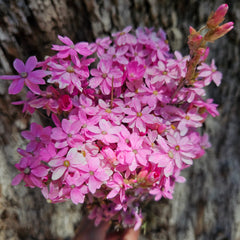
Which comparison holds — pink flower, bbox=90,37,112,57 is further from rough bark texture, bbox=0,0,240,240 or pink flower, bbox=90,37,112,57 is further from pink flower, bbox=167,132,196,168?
pink flower, bbox=167,132,196,168

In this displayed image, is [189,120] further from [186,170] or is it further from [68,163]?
[186,170]

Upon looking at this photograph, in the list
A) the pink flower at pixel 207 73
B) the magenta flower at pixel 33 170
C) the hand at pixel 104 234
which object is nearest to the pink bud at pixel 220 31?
the pink flower at pixel 207 73

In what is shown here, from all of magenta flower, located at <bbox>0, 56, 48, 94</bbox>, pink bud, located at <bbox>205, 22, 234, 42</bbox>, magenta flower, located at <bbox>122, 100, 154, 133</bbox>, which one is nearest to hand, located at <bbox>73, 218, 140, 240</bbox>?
magenta flower, located at <bbox>122, 100, 154, 133</bbox>

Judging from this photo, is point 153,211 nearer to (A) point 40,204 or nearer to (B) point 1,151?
(A) point 40,204

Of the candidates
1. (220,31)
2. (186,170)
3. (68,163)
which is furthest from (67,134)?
(186,170)

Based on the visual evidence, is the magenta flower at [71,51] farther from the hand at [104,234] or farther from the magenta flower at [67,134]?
the hand at [104,234]

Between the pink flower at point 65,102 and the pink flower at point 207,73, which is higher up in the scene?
the pink flower at point 65,102
